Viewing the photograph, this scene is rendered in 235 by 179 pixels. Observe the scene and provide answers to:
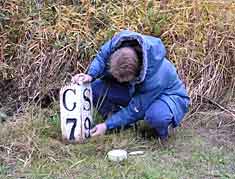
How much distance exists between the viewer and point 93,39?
15.1ft

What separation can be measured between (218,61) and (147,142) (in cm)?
121

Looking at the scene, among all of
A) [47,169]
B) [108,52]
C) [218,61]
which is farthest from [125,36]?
[218,61]

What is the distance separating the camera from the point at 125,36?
362 cm

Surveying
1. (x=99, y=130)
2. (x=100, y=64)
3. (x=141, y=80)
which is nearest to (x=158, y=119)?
(x=141, y=80)

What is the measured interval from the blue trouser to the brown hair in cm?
30

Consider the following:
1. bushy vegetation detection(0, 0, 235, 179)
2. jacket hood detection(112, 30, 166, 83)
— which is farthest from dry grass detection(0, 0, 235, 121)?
jacket hood detection(112, 30, 166, 83)

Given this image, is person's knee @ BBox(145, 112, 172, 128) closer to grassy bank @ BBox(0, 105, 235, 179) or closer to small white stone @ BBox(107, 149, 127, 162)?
grassy bank @ BBox(0, 105, 235, 179)

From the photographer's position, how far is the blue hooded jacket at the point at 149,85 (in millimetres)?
3628

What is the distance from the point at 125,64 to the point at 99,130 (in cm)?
52

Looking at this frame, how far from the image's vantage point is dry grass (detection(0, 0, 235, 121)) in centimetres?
443

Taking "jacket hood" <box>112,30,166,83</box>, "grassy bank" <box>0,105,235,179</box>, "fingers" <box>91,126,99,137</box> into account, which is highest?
"jacket hood" <box>112,30,166,83</box>

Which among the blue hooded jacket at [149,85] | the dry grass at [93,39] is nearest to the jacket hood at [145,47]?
the blue hooded jacket at [149,85]

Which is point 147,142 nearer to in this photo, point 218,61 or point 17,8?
point 218,61

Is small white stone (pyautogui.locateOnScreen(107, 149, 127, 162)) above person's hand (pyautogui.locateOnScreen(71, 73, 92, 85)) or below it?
below
